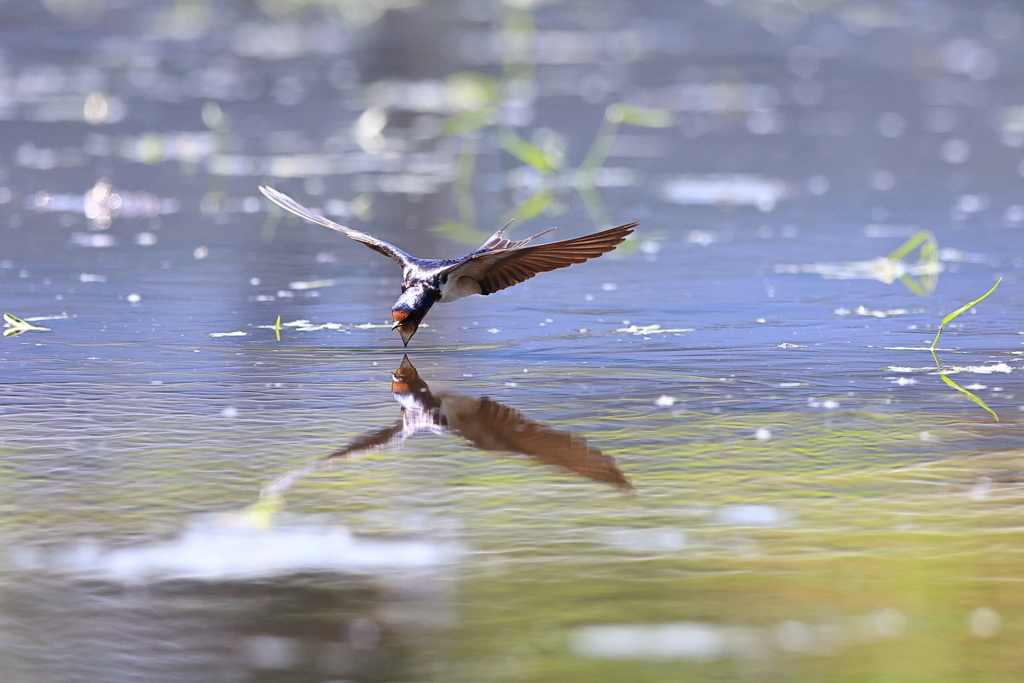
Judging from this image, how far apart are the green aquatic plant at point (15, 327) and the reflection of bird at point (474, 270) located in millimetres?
1173

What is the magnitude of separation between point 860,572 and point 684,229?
435cm

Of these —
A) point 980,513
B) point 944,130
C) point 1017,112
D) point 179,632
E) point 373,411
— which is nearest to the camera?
point 179,632

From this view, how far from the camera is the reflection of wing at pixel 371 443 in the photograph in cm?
359

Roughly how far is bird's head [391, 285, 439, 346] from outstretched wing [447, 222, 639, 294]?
3.6 inches

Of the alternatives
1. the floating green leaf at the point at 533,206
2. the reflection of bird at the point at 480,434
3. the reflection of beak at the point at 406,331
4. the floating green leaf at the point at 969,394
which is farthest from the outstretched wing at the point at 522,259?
the floating green leaf at the point at 533,206

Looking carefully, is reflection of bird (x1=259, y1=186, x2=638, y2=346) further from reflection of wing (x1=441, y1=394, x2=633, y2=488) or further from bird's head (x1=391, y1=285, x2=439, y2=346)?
reflection of wing (x1=441, y1=394, x2=633, y2=488)

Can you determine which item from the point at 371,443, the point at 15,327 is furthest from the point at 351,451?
the point at 15,327

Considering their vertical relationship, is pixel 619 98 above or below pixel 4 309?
above

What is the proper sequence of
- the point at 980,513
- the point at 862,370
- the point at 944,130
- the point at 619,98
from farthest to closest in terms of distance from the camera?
the point at 619,98 < the point at 944,130 < the point at 862,370 < the point at 980,513

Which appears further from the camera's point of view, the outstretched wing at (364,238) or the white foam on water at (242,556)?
the outstretched wing at (364,238)

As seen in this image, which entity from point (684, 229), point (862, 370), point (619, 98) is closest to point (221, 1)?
point (619, 98)

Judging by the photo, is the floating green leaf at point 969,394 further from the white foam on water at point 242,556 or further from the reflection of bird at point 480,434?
the white foam on water at point 242,556

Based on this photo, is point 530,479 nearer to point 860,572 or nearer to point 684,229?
point 860,572

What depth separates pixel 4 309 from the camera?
5262 mm
